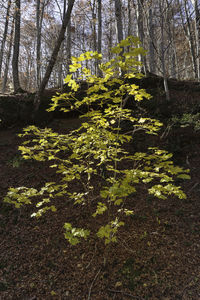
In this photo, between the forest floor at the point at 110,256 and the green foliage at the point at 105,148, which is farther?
the forest floor at the point at 110,256

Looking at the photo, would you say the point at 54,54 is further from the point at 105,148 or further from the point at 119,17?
the point at 105,148

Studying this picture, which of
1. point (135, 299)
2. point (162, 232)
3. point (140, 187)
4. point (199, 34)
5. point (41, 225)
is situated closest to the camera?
point (135, 299)

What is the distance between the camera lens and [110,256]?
232cm

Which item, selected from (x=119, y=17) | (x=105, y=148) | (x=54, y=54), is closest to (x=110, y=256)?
(x=105, y=148)

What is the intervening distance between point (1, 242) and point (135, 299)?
1966 millimetres

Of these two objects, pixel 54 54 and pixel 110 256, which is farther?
pixel 54 54

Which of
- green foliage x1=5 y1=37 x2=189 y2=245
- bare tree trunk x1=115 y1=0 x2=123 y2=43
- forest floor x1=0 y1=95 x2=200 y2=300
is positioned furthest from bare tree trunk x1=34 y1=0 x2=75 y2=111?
forest floor x1=0 y1=95 x2=200 y2=300

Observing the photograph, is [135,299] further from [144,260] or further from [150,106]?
[150,106]

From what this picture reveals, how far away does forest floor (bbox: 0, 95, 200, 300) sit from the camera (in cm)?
198

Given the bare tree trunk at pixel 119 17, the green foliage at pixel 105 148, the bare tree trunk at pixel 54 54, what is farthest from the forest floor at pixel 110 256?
the bare tree trunk at pixel 119 17

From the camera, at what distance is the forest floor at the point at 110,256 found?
1982mm

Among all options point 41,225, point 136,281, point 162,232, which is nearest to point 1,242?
point 41,225

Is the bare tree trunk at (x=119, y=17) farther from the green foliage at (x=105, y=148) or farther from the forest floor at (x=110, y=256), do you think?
the forest floor at (x=110, y=256)

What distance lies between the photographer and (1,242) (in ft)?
8.62
